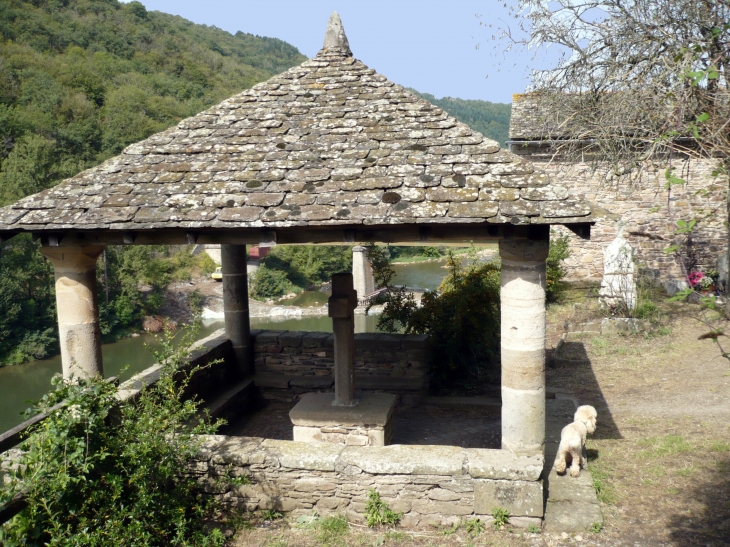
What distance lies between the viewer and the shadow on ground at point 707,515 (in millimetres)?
4276

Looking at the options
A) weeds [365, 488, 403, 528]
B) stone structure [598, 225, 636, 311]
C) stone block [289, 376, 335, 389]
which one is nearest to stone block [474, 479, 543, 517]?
weeds [365, 488, 403, 528]

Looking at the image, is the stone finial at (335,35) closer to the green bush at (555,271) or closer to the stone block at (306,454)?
the stone block at (306,454)

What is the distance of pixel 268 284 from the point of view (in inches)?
1245

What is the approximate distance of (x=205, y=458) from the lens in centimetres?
467

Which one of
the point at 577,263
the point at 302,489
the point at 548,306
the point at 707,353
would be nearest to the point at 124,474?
the point at 302,489

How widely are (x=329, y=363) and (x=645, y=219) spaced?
34.4ft

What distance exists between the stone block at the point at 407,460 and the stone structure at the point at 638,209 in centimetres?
1092

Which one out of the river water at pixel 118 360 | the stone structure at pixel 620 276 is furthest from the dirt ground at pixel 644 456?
the river water at pixel 118 360

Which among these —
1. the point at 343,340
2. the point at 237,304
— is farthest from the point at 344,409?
the point at 237,304

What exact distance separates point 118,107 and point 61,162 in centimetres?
1072

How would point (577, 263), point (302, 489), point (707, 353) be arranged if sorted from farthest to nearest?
point (577, 263) → point (707, 353) → point (302, 489)

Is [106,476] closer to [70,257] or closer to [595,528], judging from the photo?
[70,257]

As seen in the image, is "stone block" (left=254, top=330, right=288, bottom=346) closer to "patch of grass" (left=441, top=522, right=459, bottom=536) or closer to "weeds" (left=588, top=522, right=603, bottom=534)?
"patch of grass" (left=441, top=522, right=459, bottom=536)

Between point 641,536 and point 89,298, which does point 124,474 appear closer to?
point 89,298
